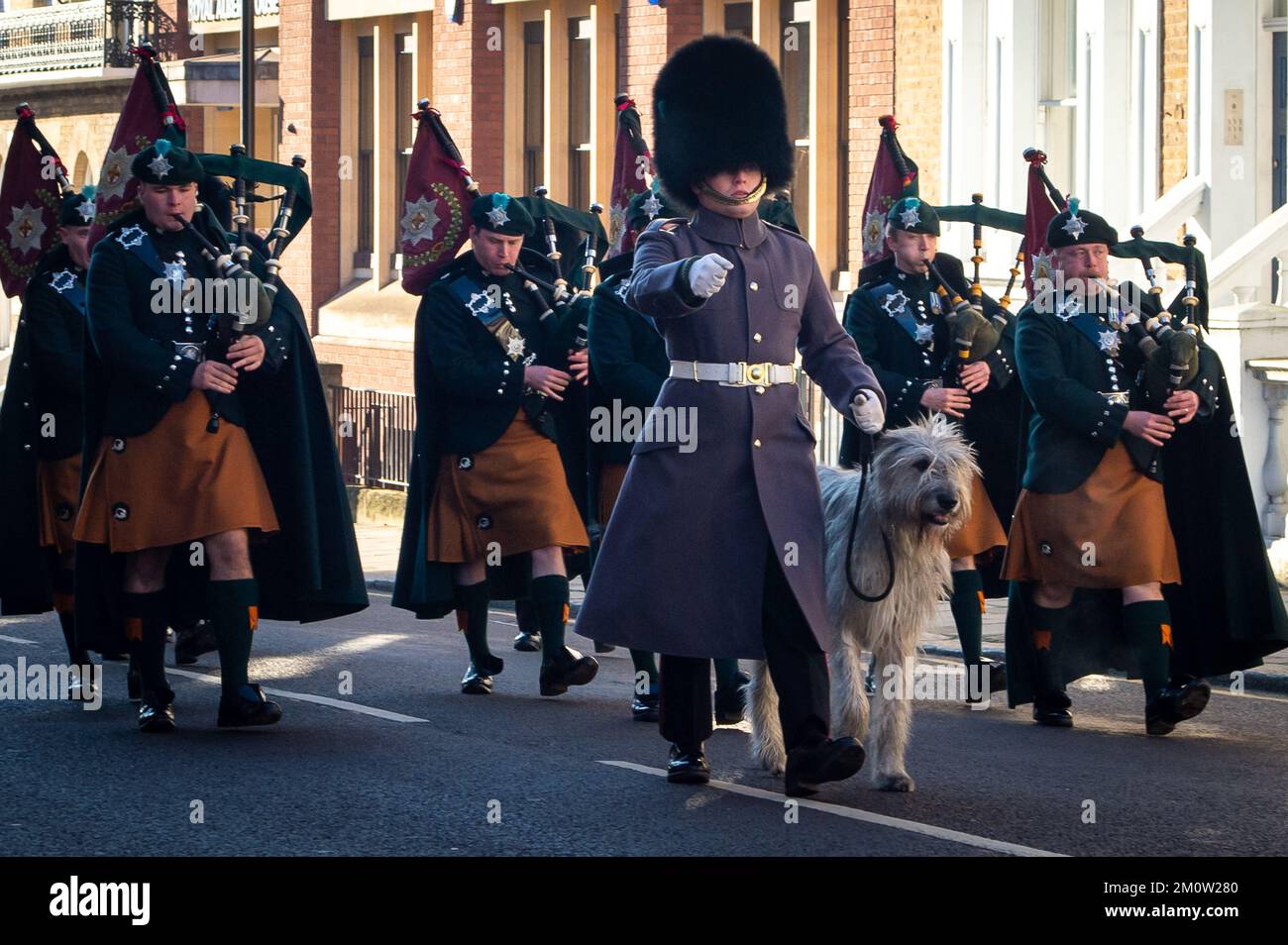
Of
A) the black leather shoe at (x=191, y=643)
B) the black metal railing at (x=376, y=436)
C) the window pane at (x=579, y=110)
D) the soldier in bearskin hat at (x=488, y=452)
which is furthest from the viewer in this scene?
the window pane at (x=579, y=110)

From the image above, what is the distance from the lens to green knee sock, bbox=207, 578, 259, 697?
9.11 m

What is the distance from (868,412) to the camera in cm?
780

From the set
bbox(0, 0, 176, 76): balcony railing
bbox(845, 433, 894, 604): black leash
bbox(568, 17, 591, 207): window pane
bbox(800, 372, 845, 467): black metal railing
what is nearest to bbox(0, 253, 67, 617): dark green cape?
bbox(845, 433, 894, 604): black leash

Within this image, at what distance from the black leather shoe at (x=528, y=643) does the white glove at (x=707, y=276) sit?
5.34 m

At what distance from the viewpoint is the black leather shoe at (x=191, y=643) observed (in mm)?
11500

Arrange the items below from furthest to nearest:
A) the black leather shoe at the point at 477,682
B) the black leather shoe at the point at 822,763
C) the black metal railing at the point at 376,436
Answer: the black metal railing at the point at 376,436 → the black leather shoe at the point at 477,682 → the black leather shoe at the point at 822,763

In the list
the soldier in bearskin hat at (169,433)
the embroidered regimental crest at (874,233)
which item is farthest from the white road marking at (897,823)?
the embroidered regimental crest at (874,233)

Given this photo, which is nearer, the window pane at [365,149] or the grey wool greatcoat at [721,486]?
the grey wool greatcoat at [721,486]

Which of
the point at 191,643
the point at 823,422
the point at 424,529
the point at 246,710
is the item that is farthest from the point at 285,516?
the point at 823,422

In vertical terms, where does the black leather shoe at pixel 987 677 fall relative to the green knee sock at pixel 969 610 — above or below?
below

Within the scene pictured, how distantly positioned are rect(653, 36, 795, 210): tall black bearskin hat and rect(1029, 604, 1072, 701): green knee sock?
8.42ft

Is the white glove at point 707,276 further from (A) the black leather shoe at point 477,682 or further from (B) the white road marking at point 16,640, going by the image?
(B) the white road marking at point 16,640
